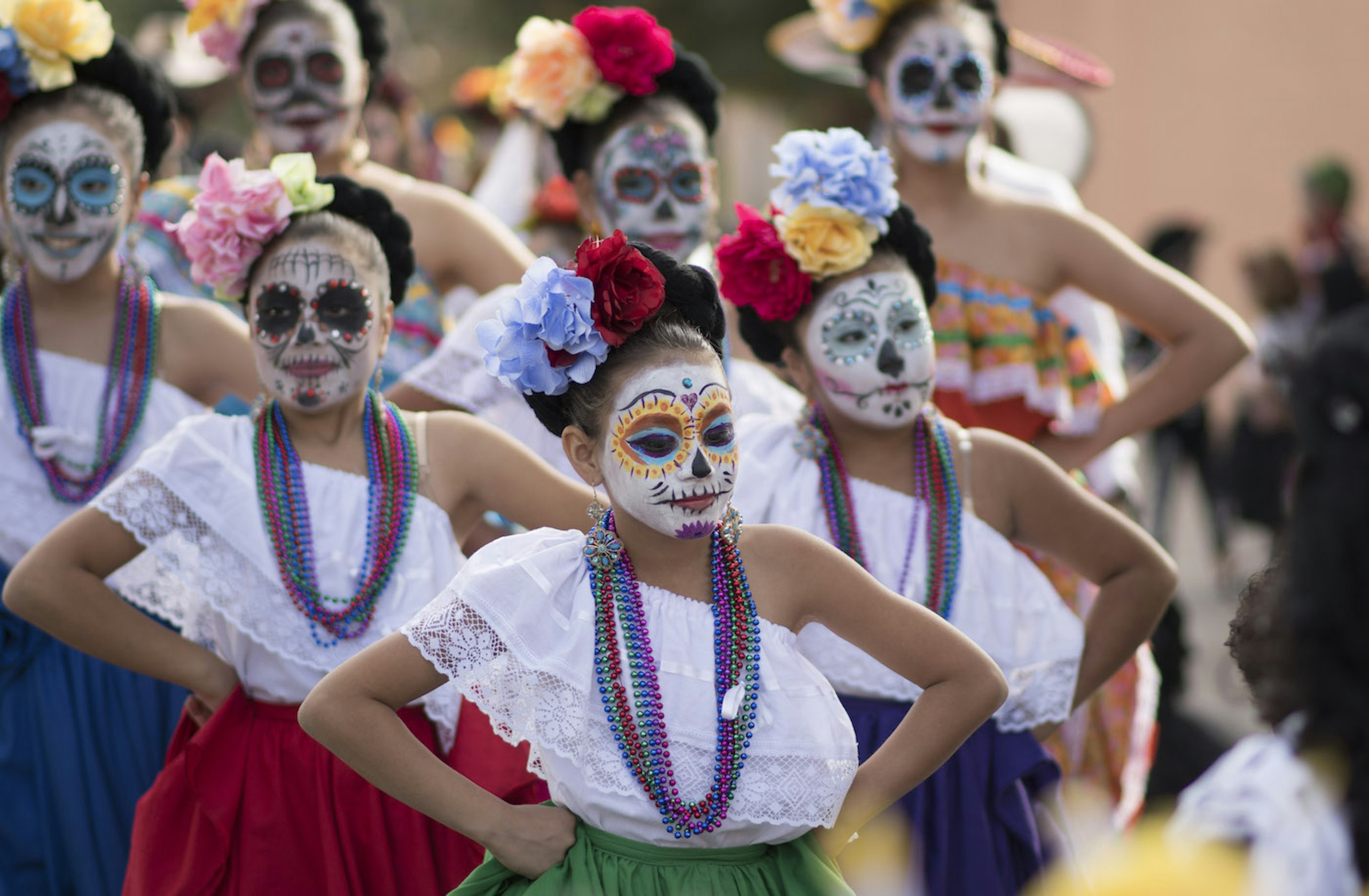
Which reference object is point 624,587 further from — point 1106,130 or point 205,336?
point 1106,130

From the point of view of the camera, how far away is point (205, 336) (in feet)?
14.0

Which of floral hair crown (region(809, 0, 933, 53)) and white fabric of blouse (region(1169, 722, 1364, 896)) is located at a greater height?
floral hair crown (region(809, 0, 933, 53))

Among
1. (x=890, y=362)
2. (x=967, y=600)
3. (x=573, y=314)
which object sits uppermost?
(x=573, y=314)

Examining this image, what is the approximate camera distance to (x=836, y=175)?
3682 mm

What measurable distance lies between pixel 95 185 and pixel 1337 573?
3.31 m

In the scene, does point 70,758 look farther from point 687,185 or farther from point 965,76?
point 965,76

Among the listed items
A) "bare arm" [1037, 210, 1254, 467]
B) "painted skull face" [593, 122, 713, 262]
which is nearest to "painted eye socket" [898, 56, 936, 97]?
"bare arm" [1037, 210, 1254, 467]

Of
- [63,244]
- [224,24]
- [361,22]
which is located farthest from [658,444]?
[361,22]

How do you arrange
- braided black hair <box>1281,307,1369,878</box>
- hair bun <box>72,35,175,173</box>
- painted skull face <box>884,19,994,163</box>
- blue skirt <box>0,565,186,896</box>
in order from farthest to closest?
painted skull face <box>884,19,994,163</box> < hair bun <box>72,35,175,173</box> < blue skirt <box>0,565,186,896</box> < braided black hair <box>1281,307,1369,878</box>

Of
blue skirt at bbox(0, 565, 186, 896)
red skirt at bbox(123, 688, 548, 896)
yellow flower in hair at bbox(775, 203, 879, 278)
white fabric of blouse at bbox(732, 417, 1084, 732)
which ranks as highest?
yellow flower in hair at bbox(775, 203, 879, 278)

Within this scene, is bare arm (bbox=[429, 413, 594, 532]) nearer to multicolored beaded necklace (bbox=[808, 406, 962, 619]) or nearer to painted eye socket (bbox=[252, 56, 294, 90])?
multicolored beaded necklace (bbox=[808, 406, 962, 619])

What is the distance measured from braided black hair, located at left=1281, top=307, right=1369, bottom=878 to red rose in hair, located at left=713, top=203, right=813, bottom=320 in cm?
159

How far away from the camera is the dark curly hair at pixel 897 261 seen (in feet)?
12.3

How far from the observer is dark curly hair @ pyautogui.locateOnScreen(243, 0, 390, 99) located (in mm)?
4938
